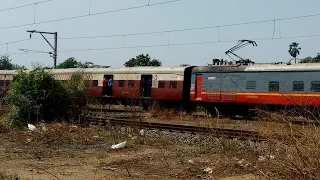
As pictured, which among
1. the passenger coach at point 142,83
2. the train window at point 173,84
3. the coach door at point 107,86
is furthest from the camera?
the coach door at point 107,86

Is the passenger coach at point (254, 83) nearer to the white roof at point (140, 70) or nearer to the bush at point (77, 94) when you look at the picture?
the white roof at point (140, 70)

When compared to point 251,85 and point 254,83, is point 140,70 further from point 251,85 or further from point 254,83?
point 254,83

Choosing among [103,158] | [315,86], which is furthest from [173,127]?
[315,86]

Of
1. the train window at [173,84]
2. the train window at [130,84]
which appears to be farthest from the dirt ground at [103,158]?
the train window at [130,84]

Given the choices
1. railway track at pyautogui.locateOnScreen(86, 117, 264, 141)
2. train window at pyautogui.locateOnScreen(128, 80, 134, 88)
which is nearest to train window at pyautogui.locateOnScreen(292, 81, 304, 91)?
railway track at pyautogui.locateOnScreen(86, 117, 264, 141)

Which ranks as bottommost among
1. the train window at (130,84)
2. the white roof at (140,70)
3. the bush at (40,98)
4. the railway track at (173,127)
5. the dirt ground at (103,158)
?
the dirt ground at (103,158)

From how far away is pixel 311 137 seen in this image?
5.41m

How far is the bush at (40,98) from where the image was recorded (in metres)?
16.4

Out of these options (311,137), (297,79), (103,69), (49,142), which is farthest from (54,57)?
(311,137)

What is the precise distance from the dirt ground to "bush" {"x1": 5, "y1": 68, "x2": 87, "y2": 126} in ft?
7.63

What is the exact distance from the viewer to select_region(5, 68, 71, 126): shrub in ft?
53.7

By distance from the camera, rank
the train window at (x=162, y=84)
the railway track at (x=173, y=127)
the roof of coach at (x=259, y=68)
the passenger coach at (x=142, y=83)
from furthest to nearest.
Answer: the train window at (x=162, y=84) < the passenger coach at (x=142, y=83) < the roof of coach at (x=259, y=68) < the railway track at (x=173, y=127)

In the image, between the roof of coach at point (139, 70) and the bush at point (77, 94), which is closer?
the bush at point (77, 94)

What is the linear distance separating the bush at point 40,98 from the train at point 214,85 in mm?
2148
